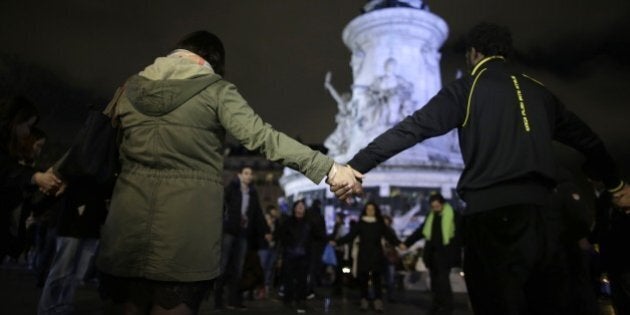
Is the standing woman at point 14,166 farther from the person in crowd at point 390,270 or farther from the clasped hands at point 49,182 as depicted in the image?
the person in crowd at point 390,270

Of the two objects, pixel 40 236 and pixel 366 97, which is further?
pixel 366 97

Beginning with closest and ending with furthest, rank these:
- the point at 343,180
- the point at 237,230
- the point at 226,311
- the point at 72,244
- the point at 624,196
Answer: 1. the point at 343,180
2. the point at 624,196
3. the point at 72,244
4. the point at 226,311
5. the point at 237,230

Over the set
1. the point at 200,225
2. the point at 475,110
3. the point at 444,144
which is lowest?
the point at 200,225

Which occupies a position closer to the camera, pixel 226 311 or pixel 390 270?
pixel 226 311

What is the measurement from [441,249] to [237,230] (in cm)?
348

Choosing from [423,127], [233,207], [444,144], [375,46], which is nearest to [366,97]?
[375,46]

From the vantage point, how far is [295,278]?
31.7 feet

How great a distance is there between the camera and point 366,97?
33781mm

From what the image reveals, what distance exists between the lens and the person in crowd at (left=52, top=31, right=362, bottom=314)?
2857 millimetres

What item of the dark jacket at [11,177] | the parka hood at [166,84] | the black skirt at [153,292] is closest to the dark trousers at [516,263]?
the black skirt at [153,292]

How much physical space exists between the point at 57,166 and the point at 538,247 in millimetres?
2895

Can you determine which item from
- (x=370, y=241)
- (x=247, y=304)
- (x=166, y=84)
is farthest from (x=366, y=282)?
(x=166, y=84)

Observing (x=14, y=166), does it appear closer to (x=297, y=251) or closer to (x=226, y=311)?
(x=226, y=311)

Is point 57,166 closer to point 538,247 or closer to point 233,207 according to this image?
point 538,247
